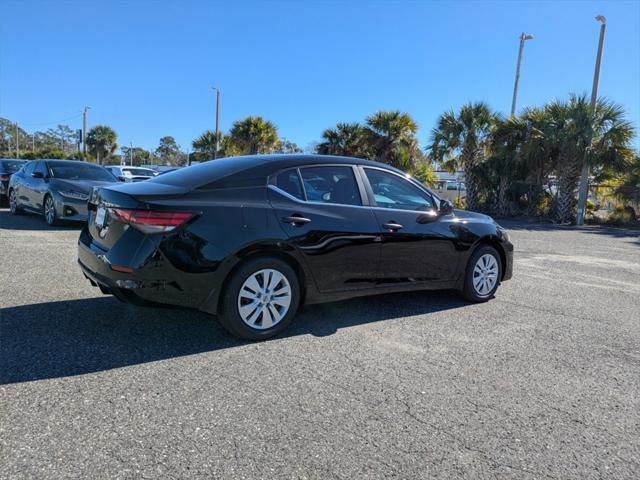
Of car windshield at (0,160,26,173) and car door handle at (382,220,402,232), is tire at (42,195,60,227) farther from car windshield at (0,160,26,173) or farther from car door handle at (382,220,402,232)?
car door handle at (382,220,402,232)

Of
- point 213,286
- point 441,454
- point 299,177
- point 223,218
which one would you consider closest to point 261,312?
point 213,286

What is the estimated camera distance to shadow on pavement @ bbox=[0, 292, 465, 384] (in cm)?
342

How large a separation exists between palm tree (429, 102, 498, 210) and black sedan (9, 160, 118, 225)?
1519cm

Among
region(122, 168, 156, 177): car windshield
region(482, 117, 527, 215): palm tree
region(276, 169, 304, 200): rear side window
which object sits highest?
region(482, 117, 527, 215): palm tree

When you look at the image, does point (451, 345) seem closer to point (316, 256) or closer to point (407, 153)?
point (316, 256)

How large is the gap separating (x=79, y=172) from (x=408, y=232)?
8425mm

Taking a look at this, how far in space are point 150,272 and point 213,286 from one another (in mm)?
470

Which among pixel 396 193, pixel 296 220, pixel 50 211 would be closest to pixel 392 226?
pixel 396 193

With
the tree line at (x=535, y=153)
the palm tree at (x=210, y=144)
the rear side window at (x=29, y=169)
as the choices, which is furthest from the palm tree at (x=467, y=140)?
the palm tree at (x=210, y=144)

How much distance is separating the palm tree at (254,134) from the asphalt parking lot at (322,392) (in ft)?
91.6

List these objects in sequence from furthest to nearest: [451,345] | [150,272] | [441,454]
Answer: [451,345]
[150,272]
[441,454]

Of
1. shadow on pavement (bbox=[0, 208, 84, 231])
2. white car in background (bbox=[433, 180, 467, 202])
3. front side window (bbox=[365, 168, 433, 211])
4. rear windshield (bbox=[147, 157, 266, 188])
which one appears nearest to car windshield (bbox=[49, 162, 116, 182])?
shadow on pavement (bbox=[0, 208, 84, 231])

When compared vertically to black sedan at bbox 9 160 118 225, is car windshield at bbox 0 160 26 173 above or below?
above

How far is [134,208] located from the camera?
12.0 ft
